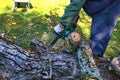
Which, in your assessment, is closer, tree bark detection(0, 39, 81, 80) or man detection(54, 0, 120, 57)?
tree bark detection(0, 39, 81, 80)

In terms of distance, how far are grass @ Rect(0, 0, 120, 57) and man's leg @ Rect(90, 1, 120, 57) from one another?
134 centimetres

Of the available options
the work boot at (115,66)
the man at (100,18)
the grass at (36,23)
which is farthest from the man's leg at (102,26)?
the grass at (36,23)

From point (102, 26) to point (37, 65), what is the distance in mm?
1838

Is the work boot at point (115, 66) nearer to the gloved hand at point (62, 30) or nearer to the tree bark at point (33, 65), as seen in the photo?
the tree bark at point (33, 65)

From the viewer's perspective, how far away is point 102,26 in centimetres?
577

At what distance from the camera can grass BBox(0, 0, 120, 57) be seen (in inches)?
297

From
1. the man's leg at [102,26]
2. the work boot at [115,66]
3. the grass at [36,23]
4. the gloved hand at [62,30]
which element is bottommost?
the work boot at [115,66]

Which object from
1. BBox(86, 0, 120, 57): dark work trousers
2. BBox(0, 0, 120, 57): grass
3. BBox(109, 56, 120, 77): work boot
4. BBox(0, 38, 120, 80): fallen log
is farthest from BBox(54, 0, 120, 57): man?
BBox(0, 0, 120, 57): grass

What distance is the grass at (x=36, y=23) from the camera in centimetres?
753

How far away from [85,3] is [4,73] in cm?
205

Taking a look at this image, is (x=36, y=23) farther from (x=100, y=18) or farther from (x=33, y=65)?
(x=33, y=65)

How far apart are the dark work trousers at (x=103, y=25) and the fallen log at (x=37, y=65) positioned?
3.81 ft

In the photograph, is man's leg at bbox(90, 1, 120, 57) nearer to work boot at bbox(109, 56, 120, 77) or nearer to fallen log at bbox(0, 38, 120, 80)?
work boot at bbox(109, 56, 120, 77)

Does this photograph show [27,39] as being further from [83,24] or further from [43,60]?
[43,60]
